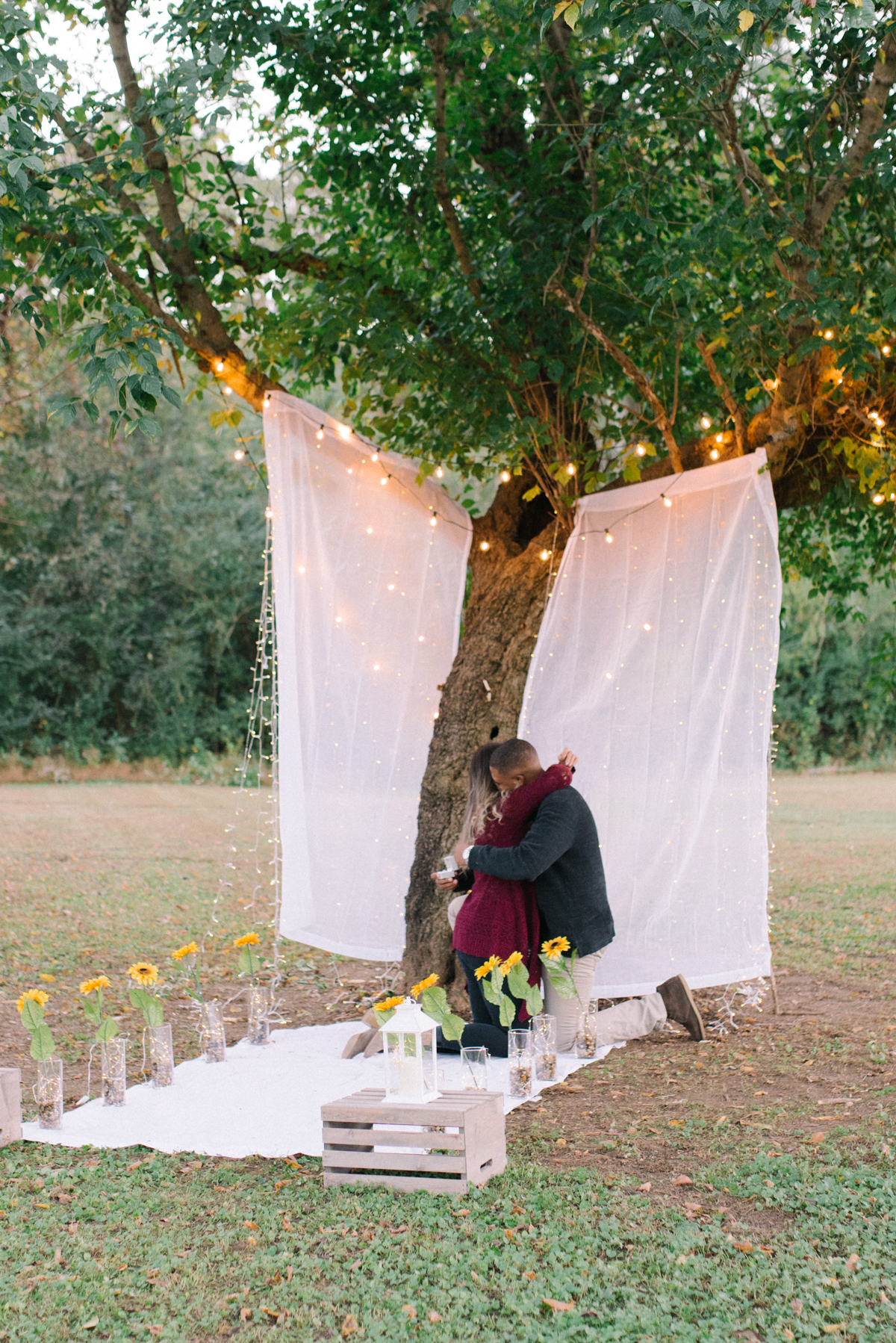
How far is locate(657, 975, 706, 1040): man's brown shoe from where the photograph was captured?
4.30 metres

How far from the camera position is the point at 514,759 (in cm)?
406

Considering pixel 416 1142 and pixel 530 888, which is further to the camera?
pixel 530 888

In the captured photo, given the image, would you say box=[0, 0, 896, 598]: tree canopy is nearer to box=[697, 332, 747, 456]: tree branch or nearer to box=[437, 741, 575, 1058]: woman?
box=[697, 332, 747, 456]: tree branch

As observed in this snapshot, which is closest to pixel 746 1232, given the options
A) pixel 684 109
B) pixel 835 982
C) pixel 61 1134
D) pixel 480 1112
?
pixel 480 1112

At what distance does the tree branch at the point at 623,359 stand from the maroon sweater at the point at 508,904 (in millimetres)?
1546

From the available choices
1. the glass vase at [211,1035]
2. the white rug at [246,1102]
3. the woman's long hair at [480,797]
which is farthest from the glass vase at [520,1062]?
the glass vase at [211,1035]

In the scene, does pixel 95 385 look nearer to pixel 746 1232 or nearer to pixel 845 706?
pixel 746 1232

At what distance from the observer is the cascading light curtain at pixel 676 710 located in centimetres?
438

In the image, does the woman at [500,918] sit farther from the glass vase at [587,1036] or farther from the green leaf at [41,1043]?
the green leaf at [41,1043]

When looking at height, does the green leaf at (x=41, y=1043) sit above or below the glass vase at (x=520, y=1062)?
above

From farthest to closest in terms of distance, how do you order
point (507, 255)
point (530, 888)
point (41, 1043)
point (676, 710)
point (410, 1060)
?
1. point (507, 255)
2. point (676, 710)
3. point (530, 888)
4. point (41, 1043)
5. point (410, 1060)

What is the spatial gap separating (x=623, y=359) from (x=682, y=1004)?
8.40ft

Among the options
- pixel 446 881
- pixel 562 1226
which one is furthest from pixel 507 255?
pixel 562 1226

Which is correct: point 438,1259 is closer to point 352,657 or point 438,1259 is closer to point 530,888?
point 530,888
